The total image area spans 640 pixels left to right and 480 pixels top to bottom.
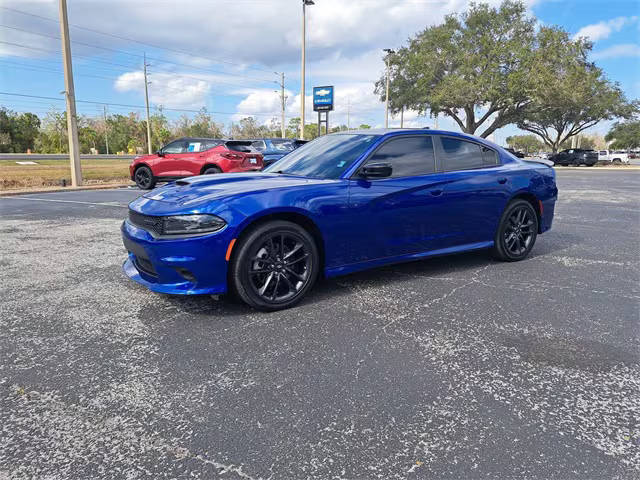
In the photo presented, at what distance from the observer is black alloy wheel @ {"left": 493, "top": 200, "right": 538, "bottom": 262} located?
5.04 metres

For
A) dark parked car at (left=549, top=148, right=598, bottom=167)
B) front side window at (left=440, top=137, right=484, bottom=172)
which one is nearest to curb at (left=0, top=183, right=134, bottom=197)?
front side window at (left=440, top=137, right=484, bottom=172)

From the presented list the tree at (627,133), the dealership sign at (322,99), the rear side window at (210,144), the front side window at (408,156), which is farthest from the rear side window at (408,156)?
the tree at (627,133)

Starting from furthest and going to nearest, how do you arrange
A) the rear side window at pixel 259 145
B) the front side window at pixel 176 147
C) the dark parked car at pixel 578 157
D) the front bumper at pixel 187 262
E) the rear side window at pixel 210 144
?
the dark parked car at pixel 578 157 < the rear side window at pixel 259 145 < the front side window at pixel 176 147 < the rear side window at pixel 210 144 < the front bumper at pixel 187 262

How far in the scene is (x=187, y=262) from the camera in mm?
3223

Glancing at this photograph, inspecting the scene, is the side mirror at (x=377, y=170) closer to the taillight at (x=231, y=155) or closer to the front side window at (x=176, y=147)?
the taillight at (x=231, y=155)

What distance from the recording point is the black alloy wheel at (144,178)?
14448 mm

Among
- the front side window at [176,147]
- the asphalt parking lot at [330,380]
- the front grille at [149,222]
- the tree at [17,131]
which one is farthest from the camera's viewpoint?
the tree at [17,131]

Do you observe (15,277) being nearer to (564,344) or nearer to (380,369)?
(380,369)

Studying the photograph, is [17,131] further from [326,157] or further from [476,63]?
[326,157]

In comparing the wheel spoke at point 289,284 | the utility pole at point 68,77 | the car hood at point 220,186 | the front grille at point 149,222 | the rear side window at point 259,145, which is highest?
the utility pole at point 68,77

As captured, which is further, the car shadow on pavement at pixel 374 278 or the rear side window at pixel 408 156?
the rear side window at pixel 408 156

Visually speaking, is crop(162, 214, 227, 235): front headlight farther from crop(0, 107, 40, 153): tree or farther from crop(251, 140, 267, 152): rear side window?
crop(0, 107, 40, 153): tree

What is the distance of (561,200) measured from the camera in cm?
1144

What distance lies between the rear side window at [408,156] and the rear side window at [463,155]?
0.18 m
